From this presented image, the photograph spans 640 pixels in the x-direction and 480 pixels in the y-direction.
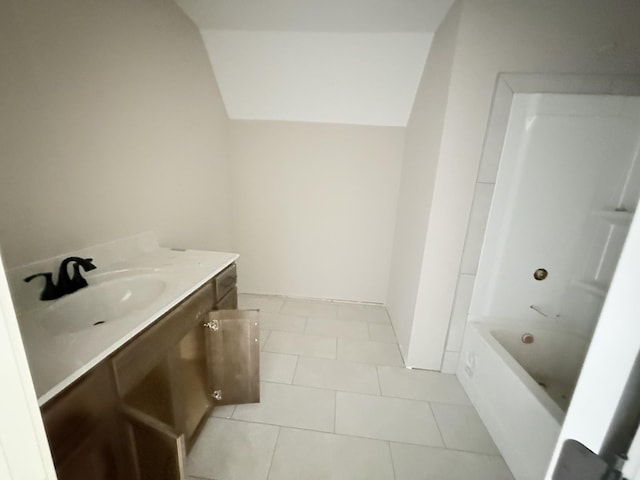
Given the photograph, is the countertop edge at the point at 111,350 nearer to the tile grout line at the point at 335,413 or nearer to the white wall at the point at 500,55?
the tile grout line at the point at 335,413

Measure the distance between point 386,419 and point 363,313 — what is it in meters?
1.17

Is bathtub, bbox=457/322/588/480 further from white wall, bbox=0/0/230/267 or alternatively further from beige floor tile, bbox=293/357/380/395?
white wall, bbox=0/0/230/267

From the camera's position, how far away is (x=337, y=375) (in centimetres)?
176

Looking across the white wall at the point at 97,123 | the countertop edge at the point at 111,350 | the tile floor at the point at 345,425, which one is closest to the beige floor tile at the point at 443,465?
the tile floor at the point at 345,425

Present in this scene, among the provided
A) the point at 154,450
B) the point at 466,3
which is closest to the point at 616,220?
the point at 466,3

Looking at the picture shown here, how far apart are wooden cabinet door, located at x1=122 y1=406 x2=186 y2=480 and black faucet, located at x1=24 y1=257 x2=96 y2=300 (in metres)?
0.57

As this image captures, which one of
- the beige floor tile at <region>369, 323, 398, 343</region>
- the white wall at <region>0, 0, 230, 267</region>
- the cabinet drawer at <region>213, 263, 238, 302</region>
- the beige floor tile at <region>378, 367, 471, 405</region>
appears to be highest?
the white wall at <region>0, 0, 230, 267</region>

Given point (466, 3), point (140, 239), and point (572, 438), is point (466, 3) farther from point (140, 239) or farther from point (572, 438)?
point (140, 239)

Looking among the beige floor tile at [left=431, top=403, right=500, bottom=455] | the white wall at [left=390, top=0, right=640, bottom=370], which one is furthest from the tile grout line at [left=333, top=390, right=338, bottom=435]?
the white wall at [left=390, top=0, right=640, bottom=370]

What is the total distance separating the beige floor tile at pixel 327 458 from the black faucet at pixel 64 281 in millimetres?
1184

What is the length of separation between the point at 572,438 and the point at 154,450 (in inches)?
43.1

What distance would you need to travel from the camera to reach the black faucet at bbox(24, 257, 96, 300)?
0.99m

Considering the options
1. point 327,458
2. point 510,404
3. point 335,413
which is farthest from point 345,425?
Answer: point 510,404

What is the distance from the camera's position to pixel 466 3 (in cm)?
130
